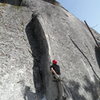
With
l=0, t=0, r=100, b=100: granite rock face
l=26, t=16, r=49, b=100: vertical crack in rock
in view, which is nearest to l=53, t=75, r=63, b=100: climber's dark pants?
l=0, t=0, r=100, b=100: granite rock face

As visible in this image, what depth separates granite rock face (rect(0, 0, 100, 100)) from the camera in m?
12.1

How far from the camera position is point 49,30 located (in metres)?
15.6

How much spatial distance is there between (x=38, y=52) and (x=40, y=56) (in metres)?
0.34

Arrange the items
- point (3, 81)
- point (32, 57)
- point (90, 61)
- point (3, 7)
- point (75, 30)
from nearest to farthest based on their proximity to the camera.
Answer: point (3, 81)
point (32, 57)
point (3, 7)
point (90, 61)
point (75, 30)

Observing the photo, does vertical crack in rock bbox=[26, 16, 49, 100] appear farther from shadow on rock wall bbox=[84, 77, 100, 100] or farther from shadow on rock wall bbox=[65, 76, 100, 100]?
shadow on rock wall bbox=[84, 77, 100, 100]

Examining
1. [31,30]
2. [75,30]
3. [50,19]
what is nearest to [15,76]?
[31,30]

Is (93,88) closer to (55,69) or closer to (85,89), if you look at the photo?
(85,89)

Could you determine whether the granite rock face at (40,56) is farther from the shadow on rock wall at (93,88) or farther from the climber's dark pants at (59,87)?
the climber's dark pants at (59,87)

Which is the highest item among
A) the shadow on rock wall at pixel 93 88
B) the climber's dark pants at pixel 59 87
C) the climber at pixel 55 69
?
the climber at pixel 55 69

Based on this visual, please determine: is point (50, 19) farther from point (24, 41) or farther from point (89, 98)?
point (89, 98)

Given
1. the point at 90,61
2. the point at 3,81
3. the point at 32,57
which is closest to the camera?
the point at 3,81

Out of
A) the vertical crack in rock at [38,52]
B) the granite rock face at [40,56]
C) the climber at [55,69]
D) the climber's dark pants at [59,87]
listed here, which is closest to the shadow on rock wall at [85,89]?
the granite rock face at [40,56]

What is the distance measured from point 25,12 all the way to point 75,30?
4.71 metres

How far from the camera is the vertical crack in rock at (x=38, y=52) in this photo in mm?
12859
